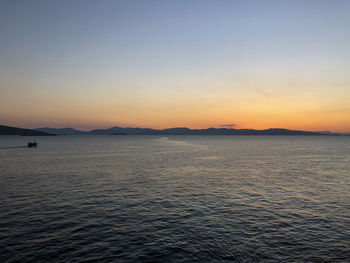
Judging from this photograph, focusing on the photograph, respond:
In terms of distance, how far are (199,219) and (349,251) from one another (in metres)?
12.7

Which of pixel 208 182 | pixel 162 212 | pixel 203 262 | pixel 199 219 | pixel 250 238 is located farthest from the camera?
pixel 208 182

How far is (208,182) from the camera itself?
44781mm

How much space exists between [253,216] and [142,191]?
17.5 m

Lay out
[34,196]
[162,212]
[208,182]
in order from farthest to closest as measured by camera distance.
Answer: [208,182] → [34,196] → [162,212]

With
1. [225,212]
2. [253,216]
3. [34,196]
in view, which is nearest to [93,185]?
[34,196]

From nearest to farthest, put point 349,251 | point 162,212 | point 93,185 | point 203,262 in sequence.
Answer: point 203,262
point 349,251
point 162,212
point 93,185

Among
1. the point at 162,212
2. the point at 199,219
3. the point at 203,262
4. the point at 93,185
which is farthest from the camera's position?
the point at 93,185

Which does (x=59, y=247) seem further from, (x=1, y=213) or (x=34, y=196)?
(x=34, y=196)

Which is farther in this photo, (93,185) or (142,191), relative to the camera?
(93,185)

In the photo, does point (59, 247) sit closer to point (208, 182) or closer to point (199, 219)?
point (199, 219)

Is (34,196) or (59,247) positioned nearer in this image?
(59,247)

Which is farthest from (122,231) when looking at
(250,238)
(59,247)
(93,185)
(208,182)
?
(208,182)

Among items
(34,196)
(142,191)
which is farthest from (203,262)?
(34,196)

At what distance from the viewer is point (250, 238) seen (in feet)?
67.6
